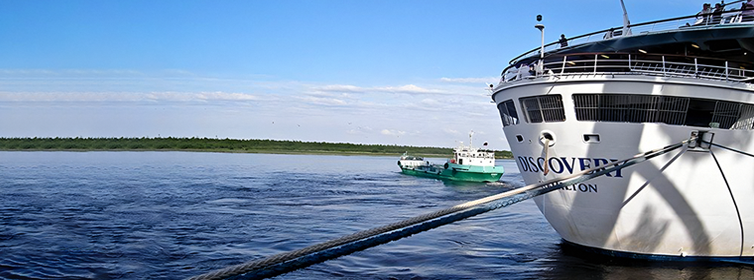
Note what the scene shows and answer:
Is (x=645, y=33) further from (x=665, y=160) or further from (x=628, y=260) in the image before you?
(x=628, y=260)

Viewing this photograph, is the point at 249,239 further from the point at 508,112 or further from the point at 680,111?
the point at 680,111

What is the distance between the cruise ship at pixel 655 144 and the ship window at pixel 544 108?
0.9 inches

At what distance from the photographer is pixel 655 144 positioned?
11398 mm

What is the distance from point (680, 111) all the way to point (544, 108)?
255cm

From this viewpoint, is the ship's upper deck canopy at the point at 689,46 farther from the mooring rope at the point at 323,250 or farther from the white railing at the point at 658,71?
the mooring rope at the point at 323,250

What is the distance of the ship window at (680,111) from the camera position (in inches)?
447

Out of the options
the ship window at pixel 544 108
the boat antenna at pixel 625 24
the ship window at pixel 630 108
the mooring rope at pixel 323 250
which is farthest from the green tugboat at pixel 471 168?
the mooring rope at pixel 323 250

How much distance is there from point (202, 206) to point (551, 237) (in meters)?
16.8

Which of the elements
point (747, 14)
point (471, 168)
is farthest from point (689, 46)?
point (471, 168)

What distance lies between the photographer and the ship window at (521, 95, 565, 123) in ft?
40.3

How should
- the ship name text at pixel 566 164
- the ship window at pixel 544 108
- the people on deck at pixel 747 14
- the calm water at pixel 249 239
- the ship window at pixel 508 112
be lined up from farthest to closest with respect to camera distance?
the ship window at pixel 508 112 → the calm water at pixel 249 239 → the people on deck at pixel 747 14 → the ship window at pixel 544 108 → the ship name text at pixel 566 164

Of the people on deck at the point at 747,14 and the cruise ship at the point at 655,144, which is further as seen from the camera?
the people on deck at the point at 747,14

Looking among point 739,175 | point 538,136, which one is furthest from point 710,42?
point 538,136

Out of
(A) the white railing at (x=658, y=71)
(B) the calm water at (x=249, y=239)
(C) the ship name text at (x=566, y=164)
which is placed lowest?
(B) the calm water at (x=249, y=239)
